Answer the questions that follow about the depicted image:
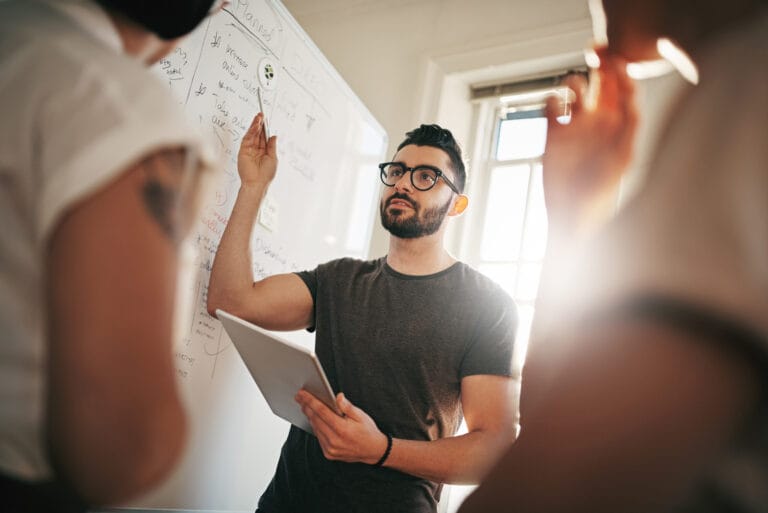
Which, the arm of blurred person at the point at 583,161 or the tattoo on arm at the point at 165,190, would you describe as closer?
the tattoo on arm at the point at 165,190

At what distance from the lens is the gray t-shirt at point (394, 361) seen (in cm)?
133

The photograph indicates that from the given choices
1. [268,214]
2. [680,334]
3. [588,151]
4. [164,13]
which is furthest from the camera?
[268,214]

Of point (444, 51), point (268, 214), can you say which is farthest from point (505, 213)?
point (268, 214)

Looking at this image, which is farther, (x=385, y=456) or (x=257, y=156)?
(x=257, y=156)

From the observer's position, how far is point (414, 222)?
174cm

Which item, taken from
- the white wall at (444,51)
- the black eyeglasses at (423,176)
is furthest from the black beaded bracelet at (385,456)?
the white wall at (444,51)

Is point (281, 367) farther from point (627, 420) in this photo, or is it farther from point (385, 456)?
point (627, 420)

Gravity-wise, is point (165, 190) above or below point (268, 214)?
below

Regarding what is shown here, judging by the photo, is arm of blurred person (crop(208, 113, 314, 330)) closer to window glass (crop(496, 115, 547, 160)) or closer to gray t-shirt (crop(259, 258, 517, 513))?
gray t-shirt (crop(259, 258, 517, 513))

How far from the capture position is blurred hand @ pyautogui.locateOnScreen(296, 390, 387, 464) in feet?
3.95

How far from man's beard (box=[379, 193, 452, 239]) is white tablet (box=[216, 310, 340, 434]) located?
0.64m

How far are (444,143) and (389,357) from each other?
2.59ft

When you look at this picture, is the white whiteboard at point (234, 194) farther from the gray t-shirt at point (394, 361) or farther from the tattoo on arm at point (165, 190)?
the tattoo on arm at point (165, 190)

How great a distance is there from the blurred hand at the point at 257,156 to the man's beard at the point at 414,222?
41cm
